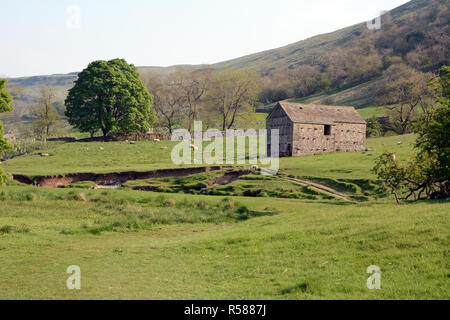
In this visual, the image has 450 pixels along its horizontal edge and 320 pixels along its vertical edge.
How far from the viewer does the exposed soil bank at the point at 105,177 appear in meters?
38.8

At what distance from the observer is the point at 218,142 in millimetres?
67250

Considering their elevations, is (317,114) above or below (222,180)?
above

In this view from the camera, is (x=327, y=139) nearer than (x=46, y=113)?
Yes

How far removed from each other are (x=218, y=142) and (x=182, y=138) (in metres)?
8.43

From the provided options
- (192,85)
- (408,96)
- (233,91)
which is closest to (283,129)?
(233,91)

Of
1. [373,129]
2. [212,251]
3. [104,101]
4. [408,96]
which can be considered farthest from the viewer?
[373,129]

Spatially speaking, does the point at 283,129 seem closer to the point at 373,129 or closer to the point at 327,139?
the point at 327,139

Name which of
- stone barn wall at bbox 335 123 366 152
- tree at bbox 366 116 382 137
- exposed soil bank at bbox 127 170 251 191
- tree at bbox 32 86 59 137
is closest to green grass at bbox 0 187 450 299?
exposed soil bank at bbox 127 170 251 191

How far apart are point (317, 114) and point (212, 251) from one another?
4878 centimetres

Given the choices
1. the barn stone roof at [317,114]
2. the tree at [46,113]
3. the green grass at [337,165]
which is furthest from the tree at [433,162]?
the tree at [46,113]

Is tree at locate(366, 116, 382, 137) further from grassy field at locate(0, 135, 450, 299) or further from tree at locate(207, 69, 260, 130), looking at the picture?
grassy field at locate(0, 135, 450, 299)

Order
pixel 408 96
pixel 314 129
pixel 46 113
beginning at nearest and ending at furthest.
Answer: pixel 314 129 → pixel 408 96 → pixel 46 113

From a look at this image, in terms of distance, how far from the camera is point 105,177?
→ 138ft
